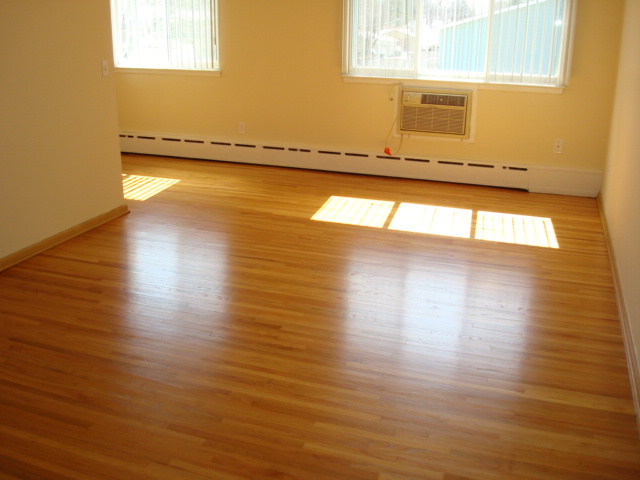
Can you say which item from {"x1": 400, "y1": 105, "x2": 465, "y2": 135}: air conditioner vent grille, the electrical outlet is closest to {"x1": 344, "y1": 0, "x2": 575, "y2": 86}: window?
{"x1": 400, "y1": 105, "x2": 465, "y2": 135}: air conditioner vent grille

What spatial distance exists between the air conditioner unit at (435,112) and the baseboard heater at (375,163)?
0.27 meters

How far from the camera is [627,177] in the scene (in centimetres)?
407

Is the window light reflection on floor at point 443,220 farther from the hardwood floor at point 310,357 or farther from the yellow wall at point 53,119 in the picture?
the yellow wall at point 53,119

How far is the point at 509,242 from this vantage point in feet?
15.2

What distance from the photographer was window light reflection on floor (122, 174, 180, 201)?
5662 millimetres

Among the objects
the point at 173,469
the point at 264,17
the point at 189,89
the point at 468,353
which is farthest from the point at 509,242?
the point at 189,89

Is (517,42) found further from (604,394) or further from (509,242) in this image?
(604,394)

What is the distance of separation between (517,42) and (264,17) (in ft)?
8.17

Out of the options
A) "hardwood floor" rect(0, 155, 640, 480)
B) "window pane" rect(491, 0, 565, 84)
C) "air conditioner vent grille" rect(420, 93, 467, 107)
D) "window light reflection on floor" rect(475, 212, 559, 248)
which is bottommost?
"hardwood floor" rect(0, 155, 640, 480)

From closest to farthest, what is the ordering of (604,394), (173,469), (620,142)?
(173,469) → (604,394) → (620,142)

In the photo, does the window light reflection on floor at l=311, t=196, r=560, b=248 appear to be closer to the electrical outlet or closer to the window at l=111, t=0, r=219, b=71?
the electrical outlet

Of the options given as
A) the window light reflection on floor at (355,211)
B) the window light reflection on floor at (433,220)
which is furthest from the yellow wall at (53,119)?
the window light reflection on floor at (433,220)

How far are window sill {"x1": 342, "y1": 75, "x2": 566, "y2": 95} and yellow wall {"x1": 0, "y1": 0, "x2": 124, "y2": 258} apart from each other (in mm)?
2595

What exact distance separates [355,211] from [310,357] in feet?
8.31
